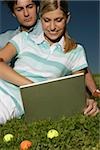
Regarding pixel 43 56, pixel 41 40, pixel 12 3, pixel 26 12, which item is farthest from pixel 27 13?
pixel 43 56

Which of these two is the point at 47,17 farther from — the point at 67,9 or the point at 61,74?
the point at 61,74

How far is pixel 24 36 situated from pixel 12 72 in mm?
568

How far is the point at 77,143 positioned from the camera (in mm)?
3549

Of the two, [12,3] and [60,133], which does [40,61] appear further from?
[60,133]

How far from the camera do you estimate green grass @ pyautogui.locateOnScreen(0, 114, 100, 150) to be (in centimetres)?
350

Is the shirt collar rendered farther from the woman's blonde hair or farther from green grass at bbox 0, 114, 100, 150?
green grass at bbox 0, 114, 100, 150

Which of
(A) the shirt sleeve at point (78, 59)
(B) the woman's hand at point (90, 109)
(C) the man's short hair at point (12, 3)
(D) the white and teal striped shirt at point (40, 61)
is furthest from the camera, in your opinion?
(C) the man's short hair at point (12, 3)

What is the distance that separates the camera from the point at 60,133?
149 inches

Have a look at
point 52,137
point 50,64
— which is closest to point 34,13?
point 50,64

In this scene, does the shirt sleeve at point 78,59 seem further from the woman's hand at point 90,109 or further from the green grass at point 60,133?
the green grass at point 60,133

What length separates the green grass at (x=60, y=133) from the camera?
3.50 m

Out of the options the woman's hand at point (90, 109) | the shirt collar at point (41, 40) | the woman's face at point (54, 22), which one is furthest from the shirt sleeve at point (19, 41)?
the woman's hand at point (90, 109)

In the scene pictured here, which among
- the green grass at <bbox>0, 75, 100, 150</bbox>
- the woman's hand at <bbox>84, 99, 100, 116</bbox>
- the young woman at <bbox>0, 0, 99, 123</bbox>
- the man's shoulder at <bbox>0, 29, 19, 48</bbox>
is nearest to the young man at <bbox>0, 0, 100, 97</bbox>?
the man's shoulder at <bbox>0, 29, 19, 48</bbox>

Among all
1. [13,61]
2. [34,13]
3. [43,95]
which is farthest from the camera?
[34,13]
